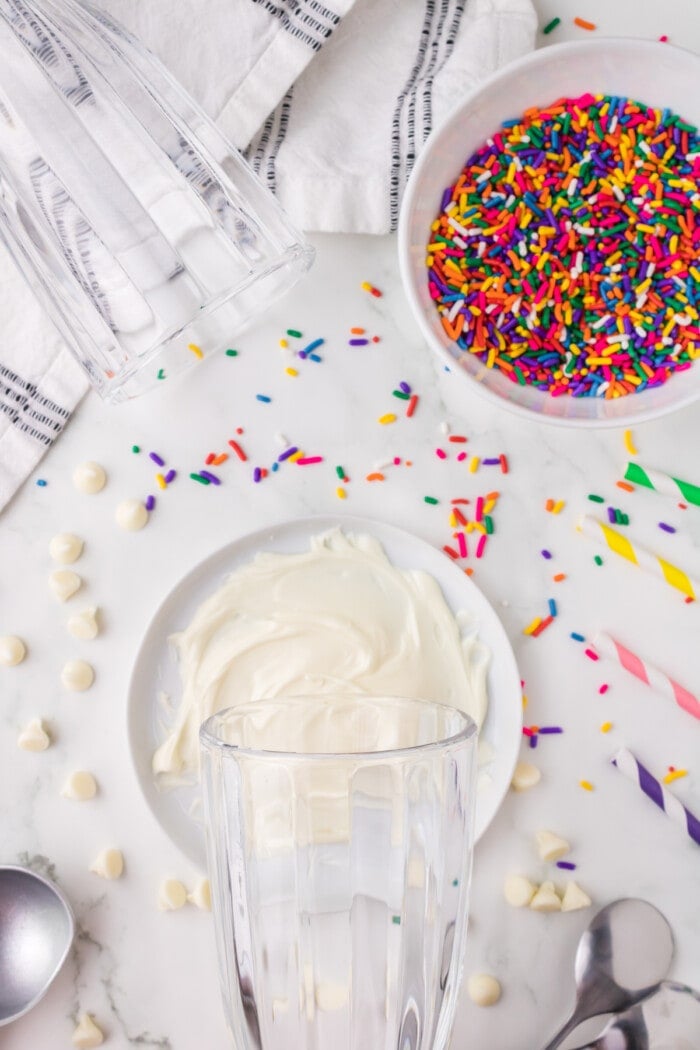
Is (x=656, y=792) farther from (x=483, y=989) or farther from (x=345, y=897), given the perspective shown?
(x=345, y=897)

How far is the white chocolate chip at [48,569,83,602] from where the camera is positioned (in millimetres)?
1052

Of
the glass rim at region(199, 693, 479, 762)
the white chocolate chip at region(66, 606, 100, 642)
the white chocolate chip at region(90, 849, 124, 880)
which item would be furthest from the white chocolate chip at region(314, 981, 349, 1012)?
the white chocolate chip at region(66, 606, 100, 642)

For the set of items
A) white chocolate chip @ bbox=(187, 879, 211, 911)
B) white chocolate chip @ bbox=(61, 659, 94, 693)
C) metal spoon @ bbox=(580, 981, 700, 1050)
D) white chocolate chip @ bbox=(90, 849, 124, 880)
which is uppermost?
white chocolate chip @ bbox=(61, 659, 94, 693)

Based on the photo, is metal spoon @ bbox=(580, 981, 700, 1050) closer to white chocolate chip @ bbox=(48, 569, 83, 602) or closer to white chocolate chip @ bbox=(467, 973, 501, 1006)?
white chocolate chip @ bbox=(467, 973, 501, 1006)

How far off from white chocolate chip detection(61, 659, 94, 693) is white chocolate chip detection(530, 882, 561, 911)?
1.69ft

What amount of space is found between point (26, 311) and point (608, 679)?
0.71 m

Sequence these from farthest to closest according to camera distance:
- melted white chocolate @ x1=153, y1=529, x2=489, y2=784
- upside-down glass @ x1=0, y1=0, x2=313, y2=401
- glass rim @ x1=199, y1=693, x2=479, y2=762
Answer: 1. melted white chocolate @ x1=153, y1=529, x2=489, y2=784
2. upside-down glass @ x1=0, y1=0, x2=313, y2=401
3. glass rim @ x1=199, y1=693, x2=479, y2=762

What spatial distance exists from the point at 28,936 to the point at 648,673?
70cm

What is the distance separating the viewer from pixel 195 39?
994 millimetres

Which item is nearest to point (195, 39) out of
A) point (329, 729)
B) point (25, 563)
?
point (25, 563)

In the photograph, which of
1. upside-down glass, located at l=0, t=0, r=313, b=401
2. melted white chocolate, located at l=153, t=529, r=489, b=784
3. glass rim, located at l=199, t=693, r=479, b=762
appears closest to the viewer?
glass rim, located at l=199, t=693, r=479, b=762

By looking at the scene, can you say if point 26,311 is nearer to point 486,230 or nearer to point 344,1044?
point 486,230

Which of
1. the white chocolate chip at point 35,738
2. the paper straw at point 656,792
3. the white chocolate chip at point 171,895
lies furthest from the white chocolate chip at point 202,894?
the paper straw at point 656,792

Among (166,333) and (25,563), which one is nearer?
(166,333)
